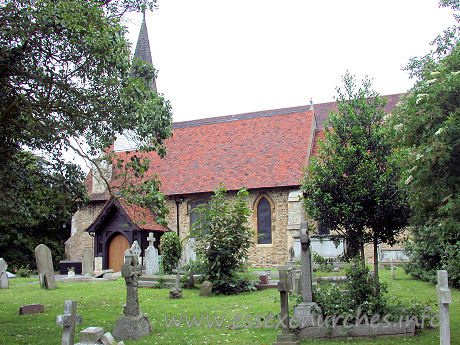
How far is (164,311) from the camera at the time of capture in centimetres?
1162

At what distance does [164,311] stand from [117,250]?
14926 millimetres

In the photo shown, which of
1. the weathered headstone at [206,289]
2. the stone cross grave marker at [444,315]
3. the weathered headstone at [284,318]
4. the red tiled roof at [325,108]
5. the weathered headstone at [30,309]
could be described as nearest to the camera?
the stone cross grave marker at [444,315]

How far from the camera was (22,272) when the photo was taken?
26188 millimetres

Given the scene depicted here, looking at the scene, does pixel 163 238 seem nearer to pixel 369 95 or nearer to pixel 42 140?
pixel 42 140

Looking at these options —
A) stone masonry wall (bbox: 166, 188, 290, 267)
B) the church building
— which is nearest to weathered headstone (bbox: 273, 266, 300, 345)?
the church building

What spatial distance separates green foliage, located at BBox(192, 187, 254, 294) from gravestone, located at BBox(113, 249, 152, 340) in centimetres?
557

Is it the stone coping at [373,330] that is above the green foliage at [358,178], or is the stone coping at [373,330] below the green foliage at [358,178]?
below

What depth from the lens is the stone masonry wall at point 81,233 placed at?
28766 millimetres

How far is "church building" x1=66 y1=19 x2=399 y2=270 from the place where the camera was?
81.3 feet

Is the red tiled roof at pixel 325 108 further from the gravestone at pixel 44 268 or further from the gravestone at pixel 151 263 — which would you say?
the gravestone at pixel 44 268

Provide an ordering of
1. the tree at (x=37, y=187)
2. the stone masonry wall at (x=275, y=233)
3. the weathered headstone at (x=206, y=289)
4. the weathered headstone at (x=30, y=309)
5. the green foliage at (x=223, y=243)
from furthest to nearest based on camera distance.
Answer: the stone masonry wall at (x=275, y=233) → the green foliage at (x=223, y=243) → the weathered headstone at (x=206, y=289) → the weathered headstone at (x=30, y=309) → the tree at (x=37, y=187)

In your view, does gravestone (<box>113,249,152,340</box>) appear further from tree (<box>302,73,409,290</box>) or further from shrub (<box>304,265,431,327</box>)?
tree (<box>302,73,409,290</box>)

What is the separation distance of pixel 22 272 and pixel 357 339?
22.5 metres

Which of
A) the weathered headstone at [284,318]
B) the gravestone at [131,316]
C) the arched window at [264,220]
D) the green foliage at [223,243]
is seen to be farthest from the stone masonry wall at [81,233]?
the weathered headstone at [284,318]
